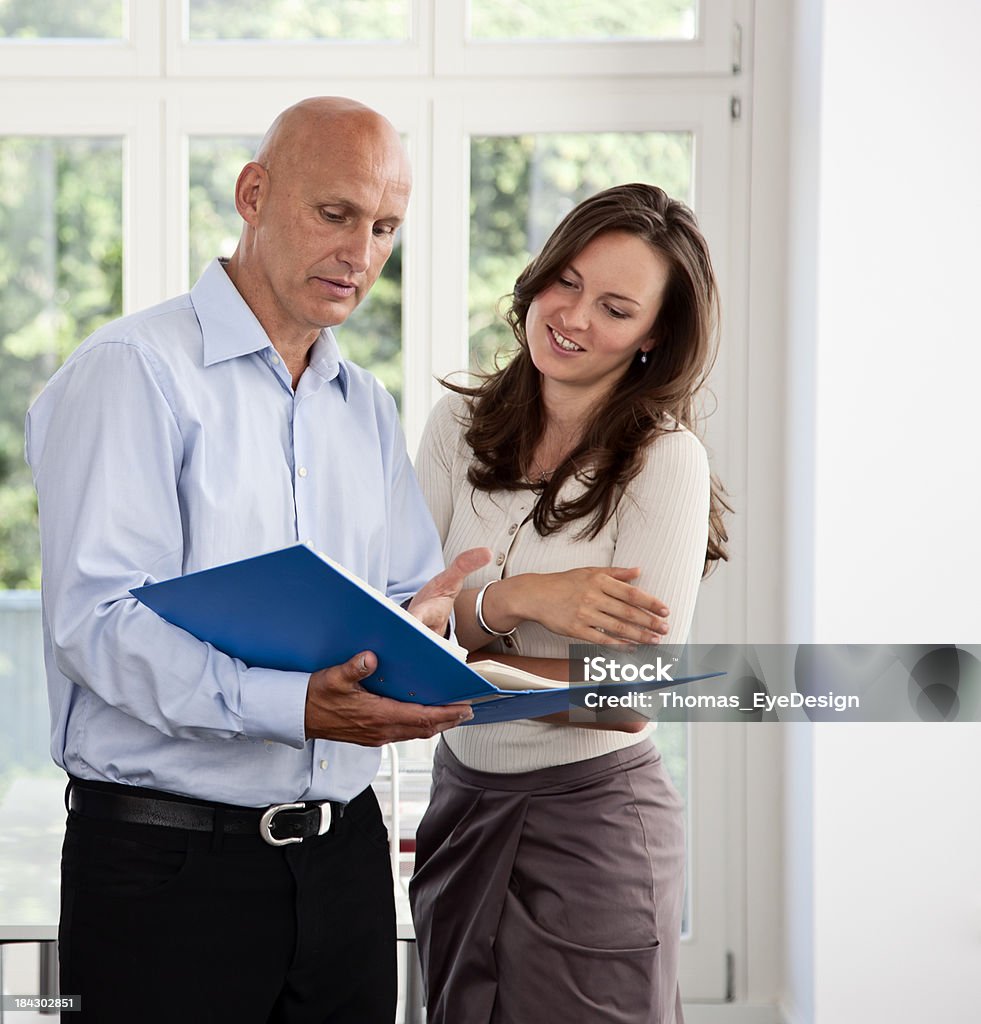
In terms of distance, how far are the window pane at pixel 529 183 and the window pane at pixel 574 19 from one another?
230 millimetres

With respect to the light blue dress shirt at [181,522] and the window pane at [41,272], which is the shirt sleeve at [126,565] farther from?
the window pane at [41,272]

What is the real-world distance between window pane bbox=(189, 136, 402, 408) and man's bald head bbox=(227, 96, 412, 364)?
4.80 feet

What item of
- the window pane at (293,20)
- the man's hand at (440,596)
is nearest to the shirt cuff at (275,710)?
the man's hand at (440,596)

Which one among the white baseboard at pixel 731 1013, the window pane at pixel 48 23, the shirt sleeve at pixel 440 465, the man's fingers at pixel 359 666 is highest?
the window pane at pixel 48 23

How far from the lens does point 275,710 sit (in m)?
1.21

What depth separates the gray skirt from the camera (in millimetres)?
1566

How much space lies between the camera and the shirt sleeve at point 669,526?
161 centimetres

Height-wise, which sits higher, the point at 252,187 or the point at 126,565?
the point at 252,187

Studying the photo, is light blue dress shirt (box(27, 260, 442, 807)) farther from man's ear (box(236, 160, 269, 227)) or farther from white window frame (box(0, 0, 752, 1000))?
white window frame (box(0, 0, 752, 1000))

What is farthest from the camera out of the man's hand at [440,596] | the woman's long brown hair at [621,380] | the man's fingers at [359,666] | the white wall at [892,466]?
the white wall at [892,466]

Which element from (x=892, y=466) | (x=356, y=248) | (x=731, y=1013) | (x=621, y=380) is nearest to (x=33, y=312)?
(x=621, y=380)

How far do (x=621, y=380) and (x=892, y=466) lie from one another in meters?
1.02

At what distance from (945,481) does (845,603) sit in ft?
1.13

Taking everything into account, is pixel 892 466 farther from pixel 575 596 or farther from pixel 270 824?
pixel 270 824
